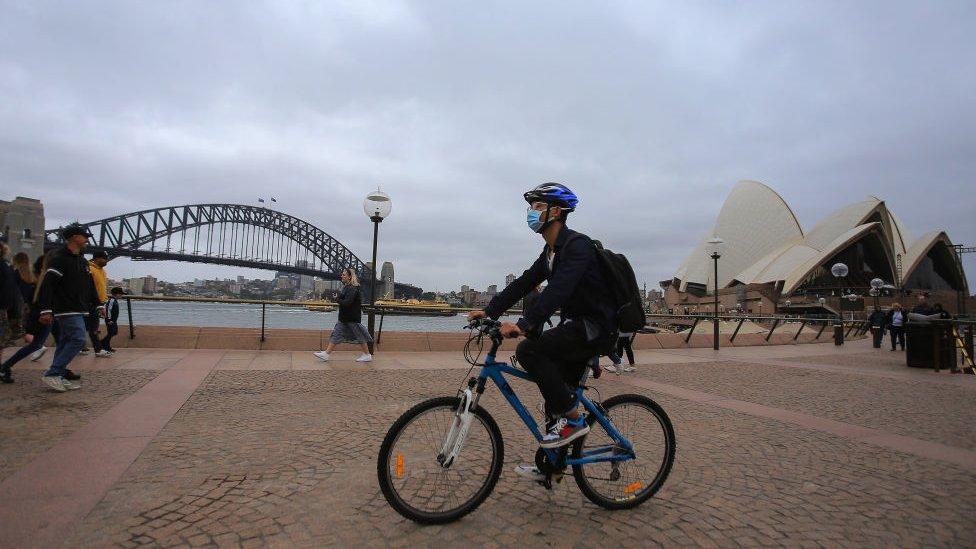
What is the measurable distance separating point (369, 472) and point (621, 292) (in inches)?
78.2

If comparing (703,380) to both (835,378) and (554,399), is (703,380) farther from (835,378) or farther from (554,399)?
(554,399)

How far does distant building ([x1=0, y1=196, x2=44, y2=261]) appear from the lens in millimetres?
44188

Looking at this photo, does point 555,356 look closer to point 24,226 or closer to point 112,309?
point 112,309

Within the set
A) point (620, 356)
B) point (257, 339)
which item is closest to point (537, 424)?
point (620, 356)

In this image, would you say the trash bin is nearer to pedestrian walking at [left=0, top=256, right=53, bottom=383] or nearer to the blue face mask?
the blue face mask

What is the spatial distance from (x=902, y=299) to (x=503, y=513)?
68.8m

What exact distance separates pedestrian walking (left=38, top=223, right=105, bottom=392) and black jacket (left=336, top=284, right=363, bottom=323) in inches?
149

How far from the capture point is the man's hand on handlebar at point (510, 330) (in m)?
2.56

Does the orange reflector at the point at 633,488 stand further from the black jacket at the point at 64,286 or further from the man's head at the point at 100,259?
the man's head at the point at 100,259

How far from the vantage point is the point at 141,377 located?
653cm

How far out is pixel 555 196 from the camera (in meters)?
2.93

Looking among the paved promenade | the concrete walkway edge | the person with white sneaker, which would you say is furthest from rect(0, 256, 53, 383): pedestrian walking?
the person with white sneaker

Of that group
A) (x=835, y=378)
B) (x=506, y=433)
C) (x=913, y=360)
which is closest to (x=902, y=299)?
(x=913, y=360)

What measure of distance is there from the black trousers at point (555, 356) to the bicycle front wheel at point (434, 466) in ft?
1.14
